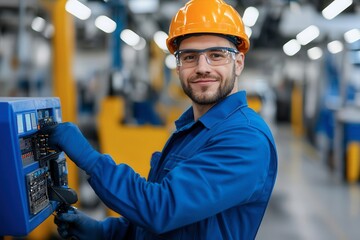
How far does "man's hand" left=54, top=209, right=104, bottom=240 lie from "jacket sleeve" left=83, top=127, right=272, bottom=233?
0.38m

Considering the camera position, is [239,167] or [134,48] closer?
[239,167]

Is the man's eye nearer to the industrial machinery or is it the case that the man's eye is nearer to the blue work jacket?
the blue work jacket

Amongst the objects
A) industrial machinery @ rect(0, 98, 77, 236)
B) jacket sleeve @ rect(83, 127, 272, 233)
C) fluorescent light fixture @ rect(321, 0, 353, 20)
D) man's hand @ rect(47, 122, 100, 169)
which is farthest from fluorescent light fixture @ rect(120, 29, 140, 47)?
jacket sleeve @ rect(83, 127, 272, 233)

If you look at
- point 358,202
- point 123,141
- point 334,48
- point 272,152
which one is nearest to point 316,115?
point 334,48

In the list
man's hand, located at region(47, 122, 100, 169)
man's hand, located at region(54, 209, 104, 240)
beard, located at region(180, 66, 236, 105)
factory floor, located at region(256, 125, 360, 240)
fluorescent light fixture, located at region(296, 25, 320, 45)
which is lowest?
factory floor, located at region(256, 125, 360, 240)

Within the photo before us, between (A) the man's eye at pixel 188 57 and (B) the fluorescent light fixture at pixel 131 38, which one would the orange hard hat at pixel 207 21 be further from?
(B) the fluorescent light fixture at pixel 131 38

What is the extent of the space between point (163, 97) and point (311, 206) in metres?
5.63

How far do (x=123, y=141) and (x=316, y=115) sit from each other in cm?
883

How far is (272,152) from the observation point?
1.75 metres

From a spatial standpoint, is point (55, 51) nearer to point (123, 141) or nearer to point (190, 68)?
point (123, 141)

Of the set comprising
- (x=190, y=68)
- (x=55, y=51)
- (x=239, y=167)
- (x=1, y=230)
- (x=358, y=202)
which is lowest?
(x=358, y=202)

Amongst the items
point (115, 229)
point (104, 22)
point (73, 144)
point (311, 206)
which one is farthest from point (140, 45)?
point (73, 144)

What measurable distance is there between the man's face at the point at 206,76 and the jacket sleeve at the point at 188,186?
0.86 ft

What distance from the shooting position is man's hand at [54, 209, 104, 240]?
6.05 feet
